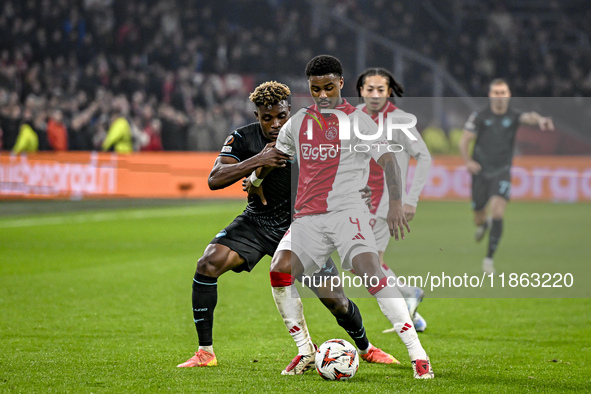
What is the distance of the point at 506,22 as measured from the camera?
1016 inches

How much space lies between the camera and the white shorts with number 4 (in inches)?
195

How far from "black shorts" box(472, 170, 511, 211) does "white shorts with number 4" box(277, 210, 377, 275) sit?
4.98 m

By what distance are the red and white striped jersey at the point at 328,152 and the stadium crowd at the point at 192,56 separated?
592 inches

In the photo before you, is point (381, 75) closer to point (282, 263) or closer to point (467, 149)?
point (282, 263)

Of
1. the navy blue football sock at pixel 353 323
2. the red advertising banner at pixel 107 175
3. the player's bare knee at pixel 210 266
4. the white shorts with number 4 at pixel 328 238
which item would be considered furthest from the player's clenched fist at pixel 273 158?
the red advertising banner at pixel 107 175

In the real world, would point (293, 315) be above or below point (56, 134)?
below

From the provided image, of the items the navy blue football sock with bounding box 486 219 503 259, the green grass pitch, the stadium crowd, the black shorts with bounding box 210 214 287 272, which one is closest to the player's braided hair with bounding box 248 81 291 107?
the black shorts with bounding box 210 214 287 272

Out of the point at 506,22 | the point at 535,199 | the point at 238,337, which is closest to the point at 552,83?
the point at 506,22

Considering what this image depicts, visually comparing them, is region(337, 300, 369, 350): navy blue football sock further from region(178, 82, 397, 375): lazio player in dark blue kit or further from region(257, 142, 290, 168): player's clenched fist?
region(257, 142, 290, 168): player's clenched fist

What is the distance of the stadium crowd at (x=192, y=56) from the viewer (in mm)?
20502

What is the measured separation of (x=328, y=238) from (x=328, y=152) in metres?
0.55

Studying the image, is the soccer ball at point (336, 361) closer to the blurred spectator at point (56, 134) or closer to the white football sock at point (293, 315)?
the white football sock at point (293, 315)

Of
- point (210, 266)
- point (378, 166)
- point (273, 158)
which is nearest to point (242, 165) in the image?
point (273, 158)

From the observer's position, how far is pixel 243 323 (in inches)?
277
